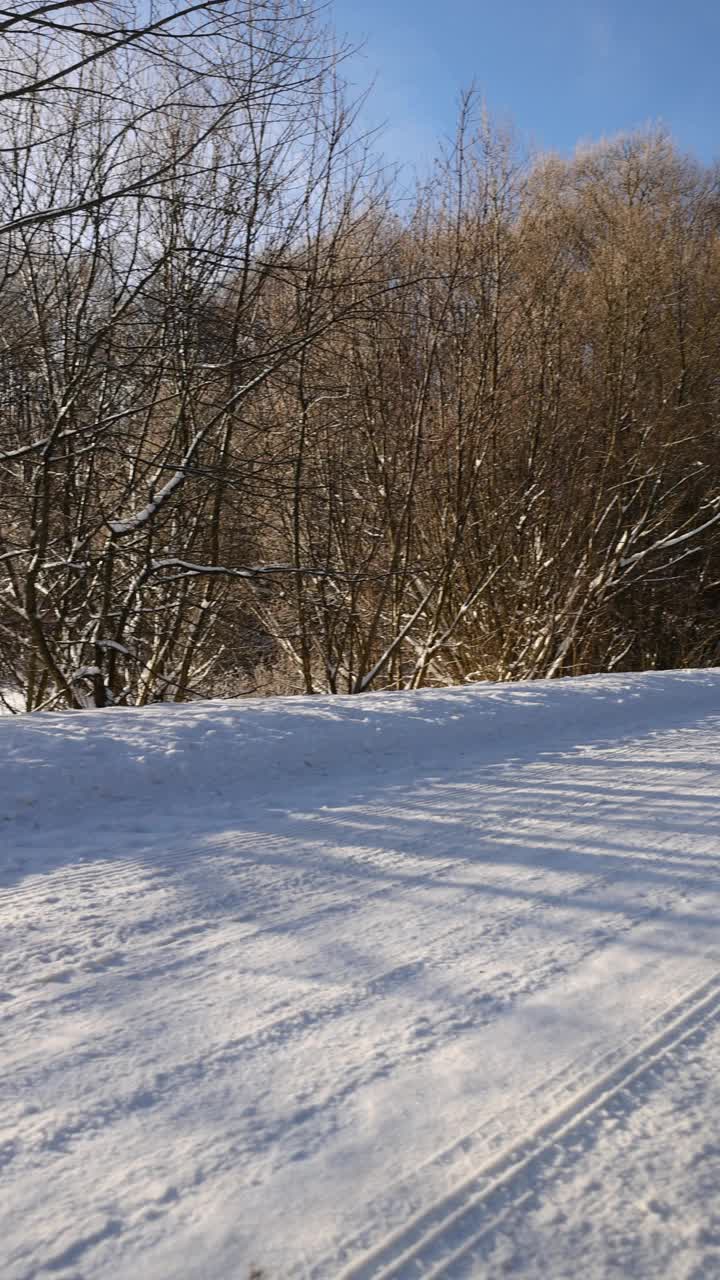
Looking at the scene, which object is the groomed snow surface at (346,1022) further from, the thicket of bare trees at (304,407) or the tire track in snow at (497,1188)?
the thicket of bare trees at (304,407)

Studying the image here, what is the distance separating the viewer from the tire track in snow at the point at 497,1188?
5.34 ft

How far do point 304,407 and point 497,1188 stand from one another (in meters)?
9.20

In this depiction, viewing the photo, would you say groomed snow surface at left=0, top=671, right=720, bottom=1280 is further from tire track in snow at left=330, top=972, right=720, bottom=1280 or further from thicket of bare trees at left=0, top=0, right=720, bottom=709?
thicket of bare trees at left=0, top=0, right=720, bottom=709

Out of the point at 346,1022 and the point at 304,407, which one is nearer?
the point at 346,1022

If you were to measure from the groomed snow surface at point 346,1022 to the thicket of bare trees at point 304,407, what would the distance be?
11.7ft

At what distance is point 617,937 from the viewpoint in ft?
9.78

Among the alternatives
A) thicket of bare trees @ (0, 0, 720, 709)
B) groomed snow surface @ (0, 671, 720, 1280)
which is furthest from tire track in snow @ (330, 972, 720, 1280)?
thicket of bare trees @ (0, 0, 720, 709)

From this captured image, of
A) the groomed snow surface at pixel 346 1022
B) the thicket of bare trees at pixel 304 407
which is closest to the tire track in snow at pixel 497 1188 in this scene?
the groomed snow surface at pixel 346 1022

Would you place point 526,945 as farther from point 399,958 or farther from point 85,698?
point 85,698

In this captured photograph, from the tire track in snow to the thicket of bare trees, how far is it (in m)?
4.91

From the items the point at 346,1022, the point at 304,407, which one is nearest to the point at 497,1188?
the point at 346,1022

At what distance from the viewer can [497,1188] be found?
1821mm

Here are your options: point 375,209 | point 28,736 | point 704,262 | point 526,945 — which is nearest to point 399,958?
point 526,945

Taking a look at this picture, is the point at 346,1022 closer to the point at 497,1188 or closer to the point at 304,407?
the point at 497,1188
